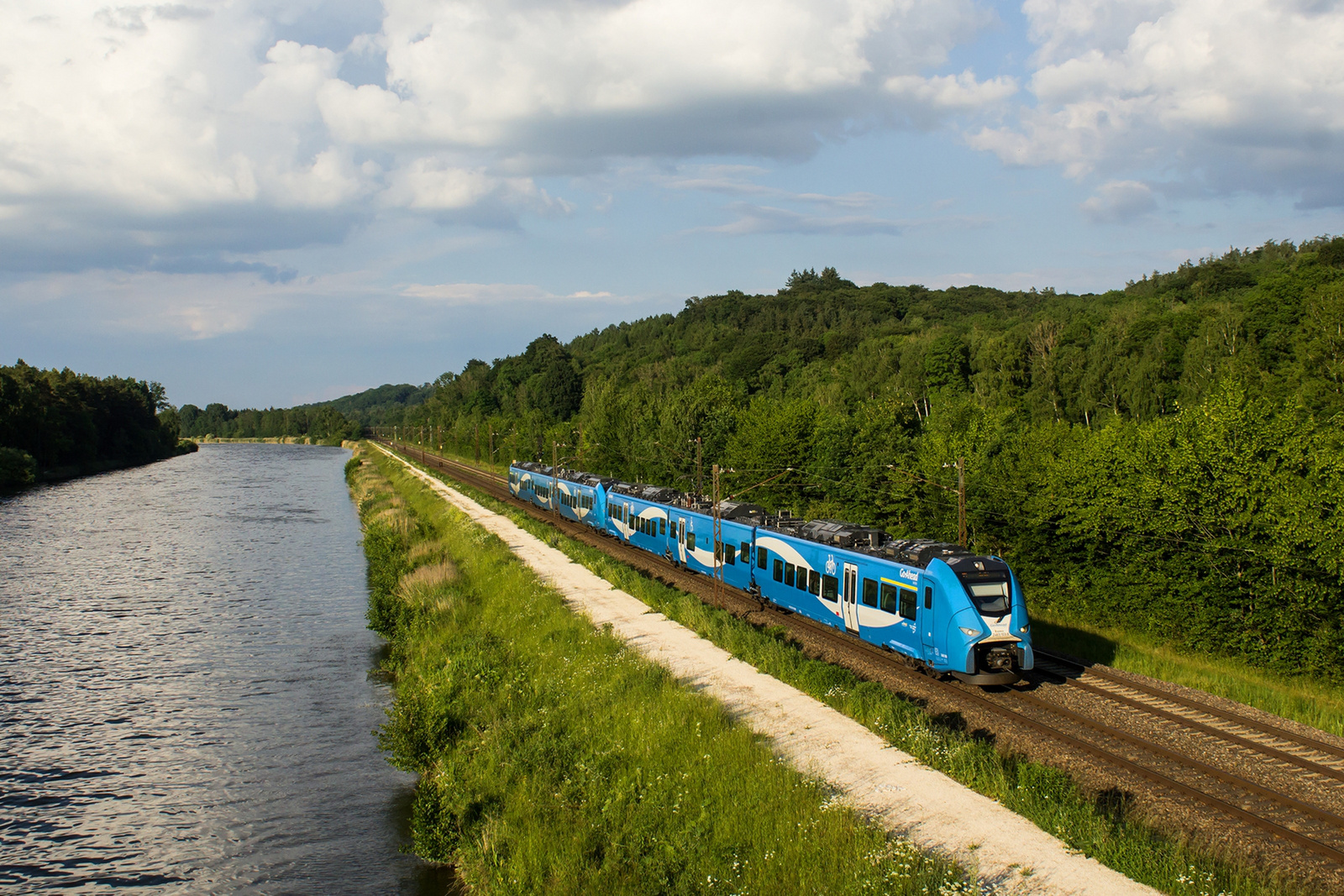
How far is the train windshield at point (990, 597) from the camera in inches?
808

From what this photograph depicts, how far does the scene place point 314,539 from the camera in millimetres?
60219

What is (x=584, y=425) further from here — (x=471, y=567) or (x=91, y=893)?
(x=91, y=893)

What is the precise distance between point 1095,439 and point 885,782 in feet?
73.0

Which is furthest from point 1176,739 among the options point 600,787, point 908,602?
point 600,787

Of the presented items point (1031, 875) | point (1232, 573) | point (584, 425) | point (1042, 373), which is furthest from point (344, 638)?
point (1042, 373)

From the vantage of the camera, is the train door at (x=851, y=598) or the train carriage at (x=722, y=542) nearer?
the train door at (x=851, y=598)

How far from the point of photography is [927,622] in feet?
71.2

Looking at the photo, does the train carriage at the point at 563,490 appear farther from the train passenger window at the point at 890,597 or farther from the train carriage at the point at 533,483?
the train passenger window at the point at 890,597

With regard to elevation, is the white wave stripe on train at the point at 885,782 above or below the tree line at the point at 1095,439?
below

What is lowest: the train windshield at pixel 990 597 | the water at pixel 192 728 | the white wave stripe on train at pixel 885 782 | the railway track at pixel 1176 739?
the water at pixel 192 728

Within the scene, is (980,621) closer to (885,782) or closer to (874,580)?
(874,580)

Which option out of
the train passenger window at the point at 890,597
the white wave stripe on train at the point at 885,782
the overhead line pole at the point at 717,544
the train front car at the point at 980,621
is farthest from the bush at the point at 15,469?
the train front car at the point at 980,621

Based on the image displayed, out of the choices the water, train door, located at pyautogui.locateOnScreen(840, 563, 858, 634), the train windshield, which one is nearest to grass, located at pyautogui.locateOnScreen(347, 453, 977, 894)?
the water

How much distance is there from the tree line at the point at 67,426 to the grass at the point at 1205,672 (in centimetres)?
9927
